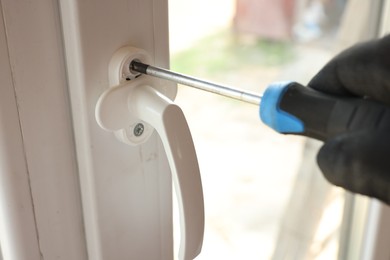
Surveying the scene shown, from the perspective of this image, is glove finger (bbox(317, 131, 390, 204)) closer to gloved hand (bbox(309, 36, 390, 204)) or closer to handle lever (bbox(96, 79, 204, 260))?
gloved hand (bbox(309, 36, 390, 204))

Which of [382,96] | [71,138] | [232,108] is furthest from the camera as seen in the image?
[232,108]

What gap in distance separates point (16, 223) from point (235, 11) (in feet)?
5.48

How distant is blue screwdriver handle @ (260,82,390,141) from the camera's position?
0.26m

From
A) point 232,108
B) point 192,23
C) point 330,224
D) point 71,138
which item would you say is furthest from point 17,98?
point 232,108

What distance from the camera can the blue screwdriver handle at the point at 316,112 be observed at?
26cm

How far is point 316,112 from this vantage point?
10.8 inches

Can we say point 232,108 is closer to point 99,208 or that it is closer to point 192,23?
point 192,23

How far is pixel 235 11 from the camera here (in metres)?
1.93

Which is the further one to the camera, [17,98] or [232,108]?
[232,108]

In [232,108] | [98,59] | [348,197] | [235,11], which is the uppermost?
[98,59]

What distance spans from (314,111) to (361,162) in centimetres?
4

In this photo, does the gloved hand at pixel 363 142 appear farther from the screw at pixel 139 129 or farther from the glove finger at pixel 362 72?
the screw at pixel 139 129

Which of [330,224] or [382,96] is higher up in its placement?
[382,96]

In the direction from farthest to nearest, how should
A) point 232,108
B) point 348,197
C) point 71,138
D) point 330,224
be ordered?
point 232,108 → point 330,224 → point 348,197 → point 71,138
